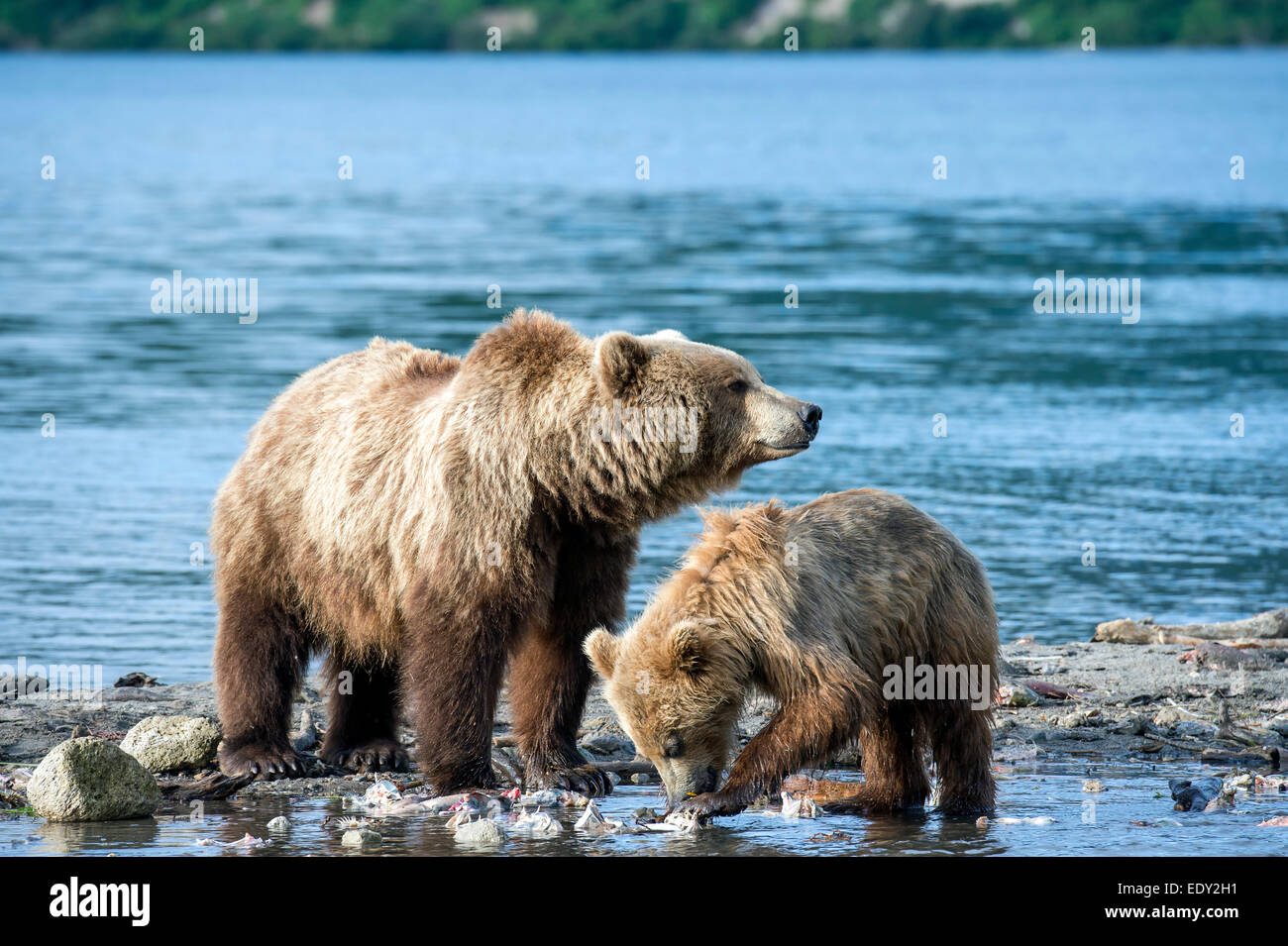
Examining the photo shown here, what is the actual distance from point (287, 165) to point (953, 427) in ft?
153

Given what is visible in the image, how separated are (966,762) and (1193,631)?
4.24m

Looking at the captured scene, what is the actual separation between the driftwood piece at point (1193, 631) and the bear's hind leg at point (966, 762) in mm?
3834

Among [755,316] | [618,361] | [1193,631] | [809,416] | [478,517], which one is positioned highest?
[618,361]

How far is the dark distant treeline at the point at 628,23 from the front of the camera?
130 metres

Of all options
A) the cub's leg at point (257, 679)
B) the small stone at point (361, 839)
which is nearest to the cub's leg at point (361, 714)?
the cub's leg at point (257, 679)

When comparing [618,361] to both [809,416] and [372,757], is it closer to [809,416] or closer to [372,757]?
[809,416]

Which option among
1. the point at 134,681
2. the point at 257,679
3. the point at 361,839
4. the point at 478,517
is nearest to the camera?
the point at 361,839

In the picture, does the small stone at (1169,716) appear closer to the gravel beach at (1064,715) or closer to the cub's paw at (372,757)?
the gravel beach at (1064,715)

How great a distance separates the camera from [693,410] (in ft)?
24.0

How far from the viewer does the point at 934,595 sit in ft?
23.5

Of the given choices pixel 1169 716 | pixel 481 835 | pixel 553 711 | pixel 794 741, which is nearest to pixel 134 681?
pixel 553 711

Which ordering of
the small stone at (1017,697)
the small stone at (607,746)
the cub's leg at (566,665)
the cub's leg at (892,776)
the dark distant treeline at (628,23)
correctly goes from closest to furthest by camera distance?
the cub's leg at (892,776), the cub's leg at (566,665), the small stone at (607,746), the small stone at (1017,697), the dark distant treeline at (628,23)

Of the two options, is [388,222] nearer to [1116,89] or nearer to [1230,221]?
[1230,221]

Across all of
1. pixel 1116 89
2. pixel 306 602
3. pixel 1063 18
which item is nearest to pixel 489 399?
pixel 306 602
